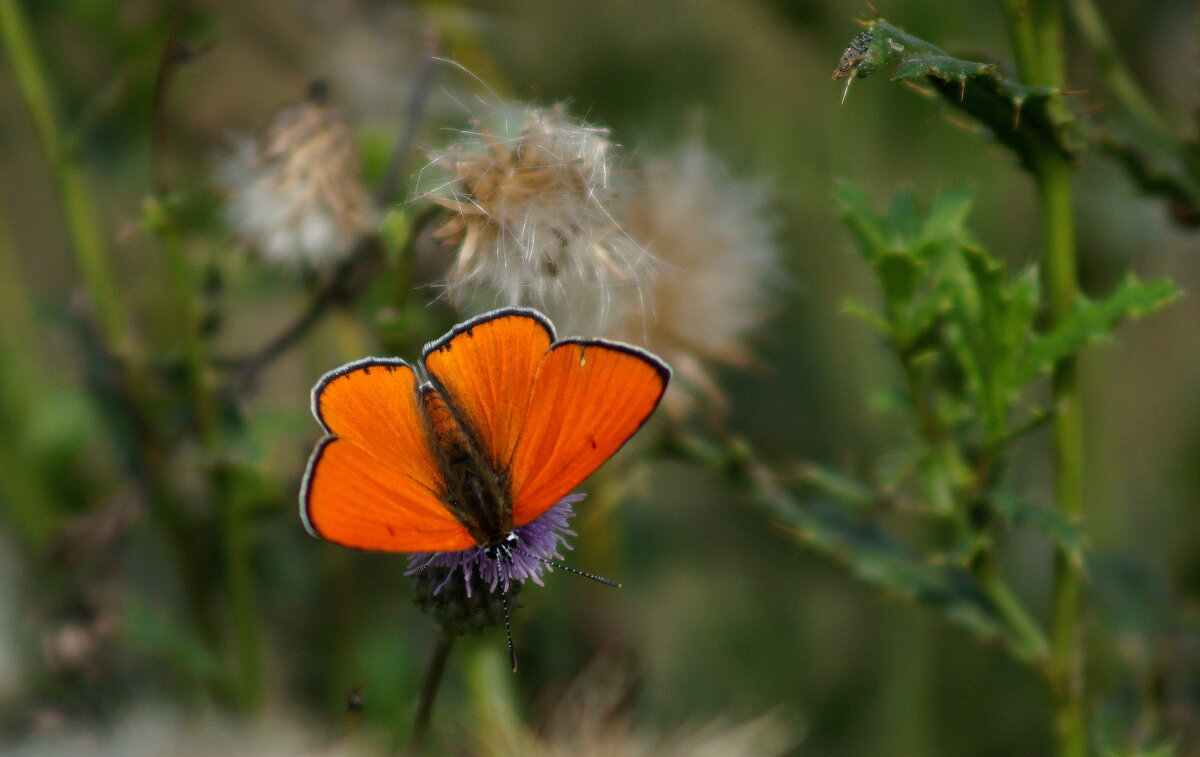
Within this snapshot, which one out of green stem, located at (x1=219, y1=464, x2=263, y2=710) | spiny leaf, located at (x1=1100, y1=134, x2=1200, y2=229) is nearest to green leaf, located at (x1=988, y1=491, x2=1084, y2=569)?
spiny leaf, located at (x1=1100, y1=134, x2=1200, y2=229)

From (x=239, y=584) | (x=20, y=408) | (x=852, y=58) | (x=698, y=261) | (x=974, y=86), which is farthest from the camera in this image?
(x=20, y=408)

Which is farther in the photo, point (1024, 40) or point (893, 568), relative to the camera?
point (893, 568)

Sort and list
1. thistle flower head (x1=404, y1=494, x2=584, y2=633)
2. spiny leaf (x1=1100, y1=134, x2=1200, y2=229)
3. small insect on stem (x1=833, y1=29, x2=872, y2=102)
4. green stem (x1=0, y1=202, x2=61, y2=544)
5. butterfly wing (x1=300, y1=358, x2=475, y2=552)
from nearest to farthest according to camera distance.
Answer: small insect on stem (x1=833, y1=29, x2=872, y2=102)
butterfly wing (x1=300, y1=358, x2=475, y2=552)
thistle flower head (x1=404, y1=494, x2=584, y2=633)
spiny leaf (x1=1100, y1=134, x2=1200, y2=229)
green stem (x1=0, y1=202, x2=61, y2=544)

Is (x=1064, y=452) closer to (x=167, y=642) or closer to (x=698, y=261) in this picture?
(x=698, y=261)

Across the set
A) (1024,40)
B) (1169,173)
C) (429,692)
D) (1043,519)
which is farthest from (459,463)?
(1169,173)

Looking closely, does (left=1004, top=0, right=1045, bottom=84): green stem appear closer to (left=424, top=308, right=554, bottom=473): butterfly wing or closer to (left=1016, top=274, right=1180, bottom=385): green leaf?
(left=1016, top=274, right=1180, bottom=385): green leaf
